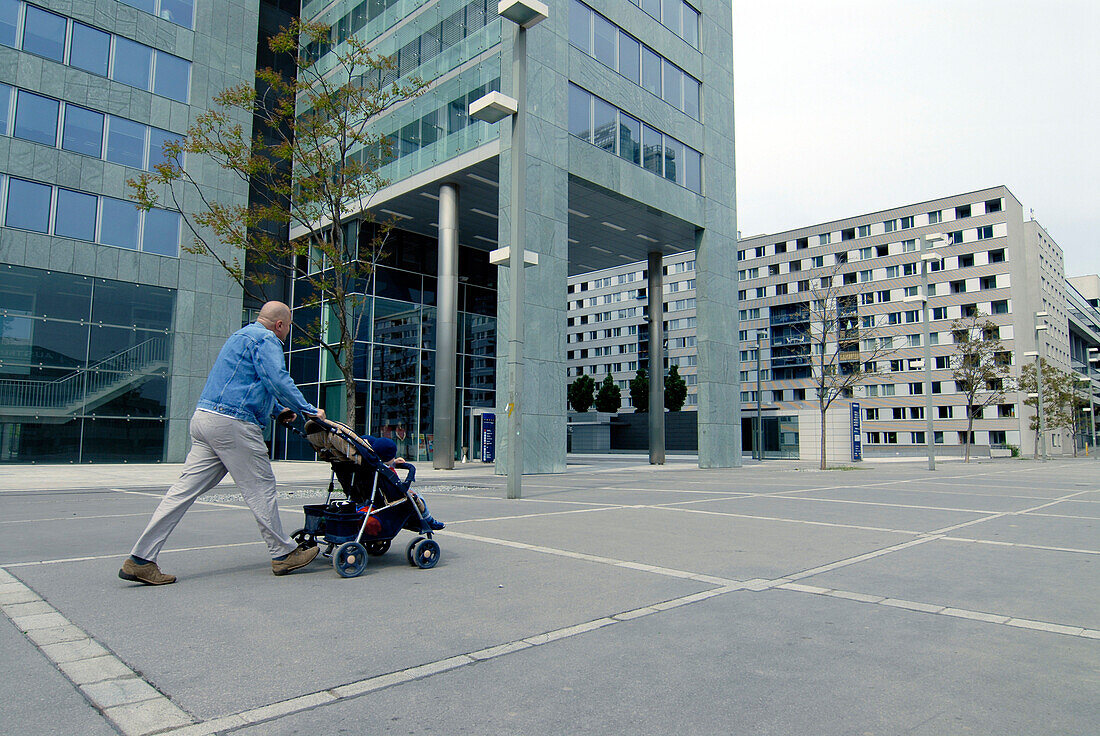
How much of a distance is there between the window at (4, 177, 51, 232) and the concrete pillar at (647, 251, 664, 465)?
23.5 meters

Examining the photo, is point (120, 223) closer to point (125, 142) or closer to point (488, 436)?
point (125, 142)

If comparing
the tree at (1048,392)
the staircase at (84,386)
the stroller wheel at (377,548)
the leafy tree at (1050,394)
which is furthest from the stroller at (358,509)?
Answer: the leafy tree at (1050,394)

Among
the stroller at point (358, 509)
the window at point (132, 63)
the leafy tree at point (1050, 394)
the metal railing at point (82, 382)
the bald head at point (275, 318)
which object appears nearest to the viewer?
the stroller at point (358, 509)

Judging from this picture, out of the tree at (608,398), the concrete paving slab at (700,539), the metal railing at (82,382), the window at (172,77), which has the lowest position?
the concrete paving slab at (700,539)

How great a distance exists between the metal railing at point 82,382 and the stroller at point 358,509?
23.5 m

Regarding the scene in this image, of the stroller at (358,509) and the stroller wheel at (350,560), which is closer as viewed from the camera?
the stroller wheel at (350,560)

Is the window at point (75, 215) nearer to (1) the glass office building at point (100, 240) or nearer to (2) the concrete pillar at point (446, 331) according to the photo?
(1) the glass office building at point (100, 240)

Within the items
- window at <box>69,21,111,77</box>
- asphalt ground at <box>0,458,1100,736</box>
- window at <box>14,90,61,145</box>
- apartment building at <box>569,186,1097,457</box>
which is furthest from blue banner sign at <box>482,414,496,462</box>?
apartment building at <box>569,186,1097,457</box>

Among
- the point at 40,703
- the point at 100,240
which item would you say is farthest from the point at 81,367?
the point at 40,703

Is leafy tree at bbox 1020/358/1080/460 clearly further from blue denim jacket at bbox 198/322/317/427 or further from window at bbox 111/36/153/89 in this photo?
blue denim jacket at bbox 198/322/317/427

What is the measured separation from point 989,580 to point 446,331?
67.0 ft

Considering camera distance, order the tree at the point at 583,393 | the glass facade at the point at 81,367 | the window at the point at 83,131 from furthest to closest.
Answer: the tree at the point at 583,393, the window at the point at 83,131, the glass facade at the point at 81,367

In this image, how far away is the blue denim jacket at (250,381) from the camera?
515cm

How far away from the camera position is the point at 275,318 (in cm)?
555
